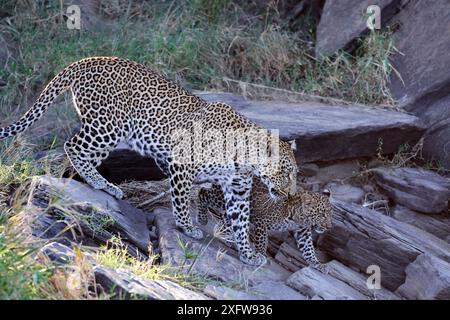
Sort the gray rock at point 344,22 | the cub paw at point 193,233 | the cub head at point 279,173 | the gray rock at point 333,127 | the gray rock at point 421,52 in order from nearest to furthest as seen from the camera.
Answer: the cub head at point 279,173, the cub paw at point 193,233, the gray rock at point 333,127, the gray rock at point 421,52, the gray rock at point 344,22

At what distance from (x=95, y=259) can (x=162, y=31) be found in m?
5.87

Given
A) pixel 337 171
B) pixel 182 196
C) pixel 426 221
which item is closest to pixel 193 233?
pixel 182 196

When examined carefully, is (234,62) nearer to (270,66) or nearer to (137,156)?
(270,66)

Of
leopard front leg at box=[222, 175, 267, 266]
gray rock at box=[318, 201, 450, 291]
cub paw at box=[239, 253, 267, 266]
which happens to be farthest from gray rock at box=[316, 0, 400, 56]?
cub paw at box=[239, 253, 267, 266]

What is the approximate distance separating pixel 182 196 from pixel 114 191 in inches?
35.2

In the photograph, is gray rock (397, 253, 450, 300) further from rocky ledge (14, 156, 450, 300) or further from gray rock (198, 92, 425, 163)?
gray rock (198, 92, 425, 163)

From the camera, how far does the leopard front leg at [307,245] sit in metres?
10.1

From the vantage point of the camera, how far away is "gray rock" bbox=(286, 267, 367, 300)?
8.88 metres

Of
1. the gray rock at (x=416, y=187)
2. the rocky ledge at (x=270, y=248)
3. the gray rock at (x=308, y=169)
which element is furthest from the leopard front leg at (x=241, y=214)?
the gray rock at (x=416, y=187)

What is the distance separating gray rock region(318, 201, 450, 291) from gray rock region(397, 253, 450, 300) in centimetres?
22

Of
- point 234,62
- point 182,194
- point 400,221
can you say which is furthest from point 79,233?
point 234,62

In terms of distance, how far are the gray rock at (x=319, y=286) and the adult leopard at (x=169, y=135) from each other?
0.81 m

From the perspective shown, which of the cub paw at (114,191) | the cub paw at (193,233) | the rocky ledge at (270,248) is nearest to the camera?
the rocky ledge at (270,248)

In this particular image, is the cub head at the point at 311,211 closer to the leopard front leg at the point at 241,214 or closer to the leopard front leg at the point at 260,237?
the leopard front leg at the point at 260,237
